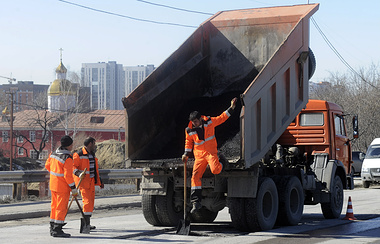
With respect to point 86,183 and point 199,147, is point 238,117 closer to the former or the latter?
point 199,147

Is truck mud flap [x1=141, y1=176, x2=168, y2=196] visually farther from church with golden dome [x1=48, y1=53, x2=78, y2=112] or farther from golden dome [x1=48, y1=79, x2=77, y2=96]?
golden dome [x1=48, y1=79, x2=77, y2=96]

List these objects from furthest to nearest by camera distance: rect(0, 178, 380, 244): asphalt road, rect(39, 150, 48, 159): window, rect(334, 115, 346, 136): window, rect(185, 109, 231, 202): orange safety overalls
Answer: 1. rect(39, 150, 48, 159): window
2. rect(334, 115, 346, 136): window
3. rect(185, 109, 231, 202): orange safety overalls
4. rect(0, 178, 380, 244): asphalt road

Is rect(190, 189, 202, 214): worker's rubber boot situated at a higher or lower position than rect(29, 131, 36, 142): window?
lower

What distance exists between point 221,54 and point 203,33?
0.55 metres

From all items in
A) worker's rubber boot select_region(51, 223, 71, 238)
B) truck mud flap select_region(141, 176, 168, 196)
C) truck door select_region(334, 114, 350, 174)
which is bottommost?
worker's rubber boot select_region(51, 223, 71, 238)

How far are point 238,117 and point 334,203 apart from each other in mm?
3433

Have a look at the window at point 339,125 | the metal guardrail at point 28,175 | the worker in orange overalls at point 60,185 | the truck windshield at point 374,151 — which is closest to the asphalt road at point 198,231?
the worker in orange overalls at point 60,185

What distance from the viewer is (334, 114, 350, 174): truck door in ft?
49.5

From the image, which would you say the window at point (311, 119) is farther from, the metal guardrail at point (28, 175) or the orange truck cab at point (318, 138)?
the metal guardrail at point (28, 175)

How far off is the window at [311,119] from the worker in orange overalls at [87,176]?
17.0 feet

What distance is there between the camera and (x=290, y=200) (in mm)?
12492

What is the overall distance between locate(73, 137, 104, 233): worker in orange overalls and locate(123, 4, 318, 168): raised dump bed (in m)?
0.70

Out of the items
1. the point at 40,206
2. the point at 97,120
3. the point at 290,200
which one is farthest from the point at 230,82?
the point at 97,120

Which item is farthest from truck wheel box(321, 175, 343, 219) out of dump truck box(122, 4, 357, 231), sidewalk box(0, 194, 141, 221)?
sidewalk box(0, 194, 141, 221)
